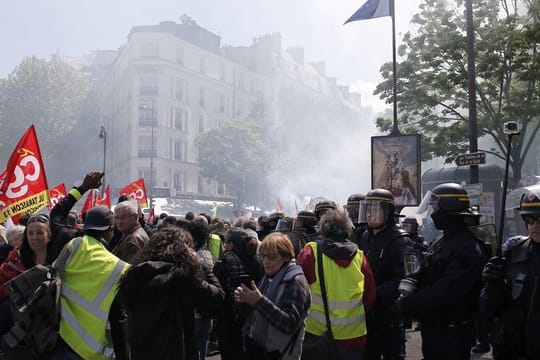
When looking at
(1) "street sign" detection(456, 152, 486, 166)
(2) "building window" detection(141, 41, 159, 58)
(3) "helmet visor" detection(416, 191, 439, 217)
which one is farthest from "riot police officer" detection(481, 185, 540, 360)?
(2) "building window" detection(141, 41, 159, 58)

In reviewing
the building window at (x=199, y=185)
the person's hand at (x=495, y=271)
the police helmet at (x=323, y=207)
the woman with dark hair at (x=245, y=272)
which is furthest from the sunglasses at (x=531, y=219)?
the building window at (x=199, y=185)

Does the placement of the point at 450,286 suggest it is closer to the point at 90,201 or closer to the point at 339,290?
the point at 339,290

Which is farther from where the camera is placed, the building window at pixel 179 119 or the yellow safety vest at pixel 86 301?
the building window at pixel 179 119

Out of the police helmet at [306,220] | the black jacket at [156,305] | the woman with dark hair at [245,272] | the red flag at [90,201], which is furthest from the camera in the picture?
the red flag at [90,201]

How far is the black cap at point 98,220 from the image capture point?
183 inches

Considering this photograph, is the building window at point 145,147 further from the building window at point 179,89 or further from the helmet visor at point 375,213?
the helmet visor at point 375,213

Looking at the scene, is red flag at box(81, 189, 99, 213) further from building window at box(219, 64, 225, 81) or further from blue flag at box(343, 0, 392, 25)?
building window at box(219, 64, 225, 81)

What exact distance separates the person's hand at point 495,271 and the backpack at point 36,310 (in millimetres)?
2907

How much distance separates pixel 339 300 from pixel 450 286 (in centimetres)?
84

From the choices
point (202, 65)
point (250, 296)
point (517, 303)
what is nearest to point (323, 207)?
point (250, 296)

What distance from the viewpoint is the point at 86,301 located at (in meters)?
4.47

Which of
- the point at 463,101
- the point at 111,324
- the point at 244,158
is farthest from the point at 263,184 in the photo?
the point at 111,324

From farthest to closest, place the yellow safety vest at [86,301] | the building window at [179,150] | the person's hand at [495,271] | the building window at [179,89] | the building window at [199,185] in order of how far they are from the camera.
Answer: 1. the building window at [199,185]
2. the building window at [179,89]
3. the building window at [179,150]
4. the yellow safety vest at [86,301]
5. the person's hand at [495,271]

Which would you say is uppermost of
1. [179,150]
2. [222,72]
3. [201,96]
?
[222,72]
